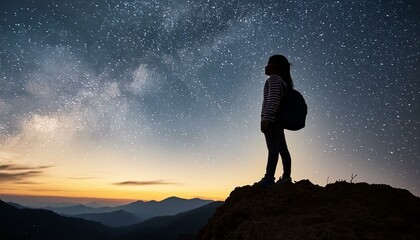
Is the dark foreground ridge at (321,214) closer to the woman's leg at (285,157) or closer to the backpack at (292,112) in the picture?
the woman's leg at (285,157)

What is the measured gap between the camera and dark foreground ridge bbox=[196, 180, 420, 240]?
8.23 feet

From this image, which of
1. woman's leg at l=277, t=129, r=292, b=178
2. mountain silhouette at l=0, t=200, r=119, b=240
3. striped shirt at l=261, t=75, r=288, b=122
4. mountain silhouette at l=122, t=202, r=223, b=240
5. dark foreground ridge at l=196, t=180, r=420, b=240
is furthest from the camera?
mountain silhouette at l=122, t=202, r=223, b=240

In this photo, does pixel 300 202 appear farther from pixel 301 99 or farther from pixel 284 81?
pixel 284 81

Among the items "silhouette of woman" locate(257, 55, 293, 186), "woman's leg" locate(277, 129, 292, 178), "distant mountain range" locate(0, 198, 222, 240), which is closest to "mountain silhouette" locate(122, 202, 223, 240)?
"distant mountain range" locate(0, 198, 222, 240)

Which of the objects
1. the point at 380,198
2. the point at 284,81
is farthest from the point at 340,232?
the point at 284,81

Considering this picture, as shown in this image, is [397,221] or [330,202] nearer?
[397,221]

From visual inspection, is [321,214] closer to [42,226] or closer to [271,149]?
[271,149]

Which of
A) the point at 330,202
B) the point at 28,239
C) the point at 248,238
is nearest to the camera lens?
the point at 248,238

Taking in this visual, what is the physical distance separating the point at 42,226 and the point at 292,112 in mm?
120138

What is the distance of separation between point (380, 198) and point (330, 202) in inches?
24.6

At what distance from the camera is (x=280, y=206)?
132 inches

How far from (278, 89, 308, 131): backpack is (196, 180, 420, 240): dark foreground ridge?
2.61 ft

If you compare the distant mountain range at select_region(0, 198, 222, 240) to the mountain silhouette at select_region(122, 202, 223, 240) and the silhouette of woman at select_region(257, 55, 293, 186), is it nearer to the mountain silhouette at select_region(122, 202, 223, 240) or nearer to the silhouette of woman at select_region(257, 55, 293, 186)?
the mountain silhouette at select_region(122, 202, 223, 240)

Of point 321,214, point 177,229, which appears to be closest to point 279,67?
point 321,214
